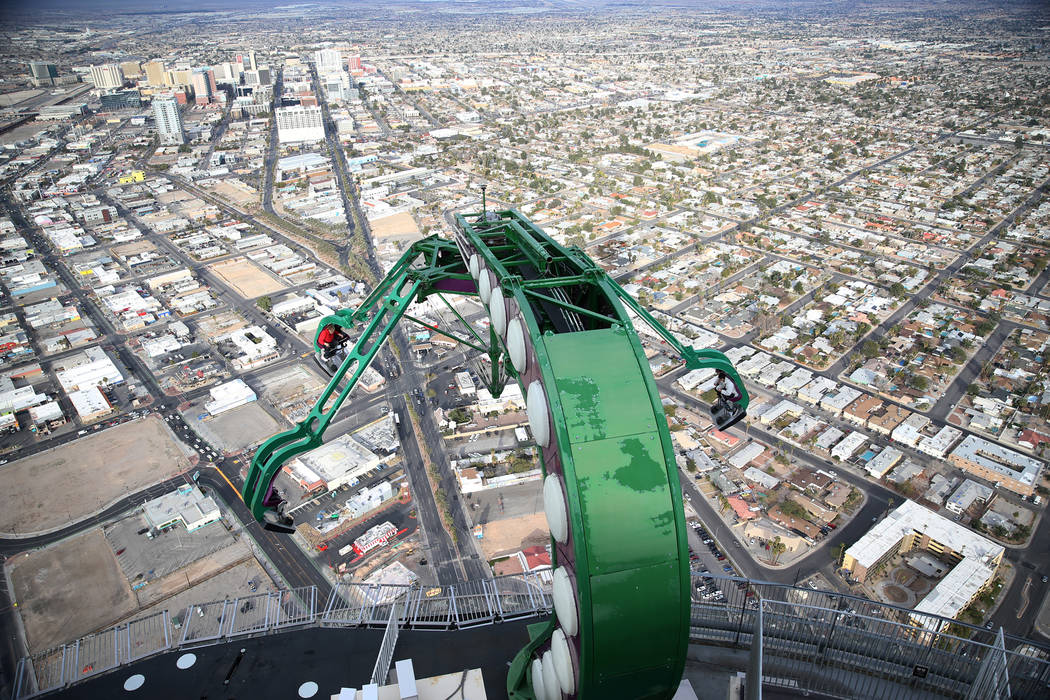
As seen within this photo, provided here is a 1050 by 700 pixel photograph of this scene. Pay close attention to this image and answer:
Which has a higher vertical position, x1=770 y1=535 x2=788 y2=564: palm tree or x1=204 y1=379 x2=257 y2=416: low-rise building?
x1=204 y1=379 x2=257 y2=416: low-rise building

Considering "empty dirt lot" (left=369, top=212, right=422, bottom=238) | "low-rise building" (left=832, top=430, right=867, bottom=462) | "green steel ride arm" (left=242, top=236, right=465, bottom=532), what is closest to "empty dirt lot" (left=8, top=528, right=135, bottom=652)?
"green steel ride arm" (left=242, top=236, right=465, bottom=532)

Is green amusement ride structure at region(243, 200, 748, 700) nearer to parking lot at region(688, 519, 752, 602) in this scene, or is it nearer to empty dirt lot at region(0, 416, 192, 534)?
parking lot at region(688, 519, 752, 602)

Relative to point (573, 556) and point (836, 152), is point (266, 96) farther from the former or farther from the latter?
point (573, 556)

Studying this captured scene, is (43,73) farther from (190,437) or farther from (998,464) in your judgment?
(998,464)

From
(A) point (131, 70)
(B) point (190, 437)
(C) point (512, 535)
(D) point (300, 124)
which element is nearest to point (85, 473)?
(B) point (190, 437)

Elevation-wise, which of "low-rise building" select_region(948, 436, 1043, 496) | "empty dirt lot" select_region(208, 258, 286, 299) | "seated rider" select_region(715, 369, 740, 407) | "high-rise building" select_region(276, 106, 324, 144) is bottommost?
"low-rise building" select_region(948, 436, 1043, 496)

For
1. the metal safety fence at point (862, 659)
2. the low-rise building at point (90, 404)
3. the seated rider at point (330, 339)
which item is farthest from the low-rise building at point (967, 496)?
the low-rise building at point (90, 404)

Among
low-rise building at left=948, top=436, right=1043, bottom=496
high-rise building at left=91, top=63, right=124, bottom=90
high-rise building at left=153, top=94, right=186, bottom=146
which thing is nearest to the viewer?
low-rise building at left=948, top=436, right=1043, bottom=496
